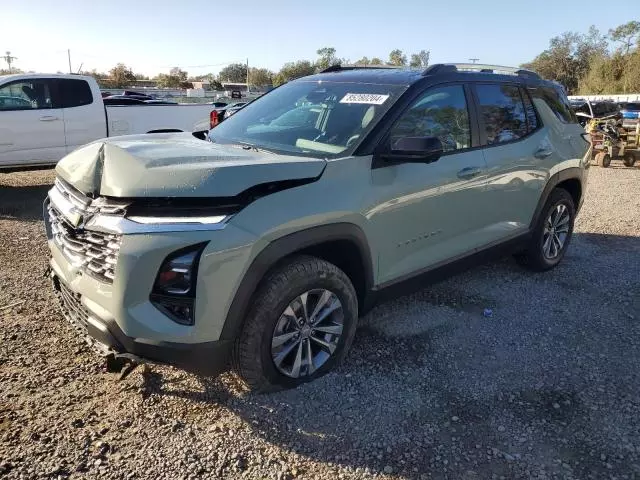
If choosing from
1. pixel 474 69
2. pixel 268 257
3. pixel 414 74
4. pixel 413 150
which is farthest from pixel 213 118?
pixel 268 257

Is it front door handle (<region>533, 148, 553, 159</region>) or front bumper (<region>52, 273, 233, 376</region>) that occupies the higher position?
front door handle (<region>533, 148, 553, 159</region>)

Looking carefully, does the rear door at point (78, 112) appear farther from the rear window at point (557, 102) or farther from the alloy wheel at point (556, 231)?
the alloy wheel at point (556, 231)

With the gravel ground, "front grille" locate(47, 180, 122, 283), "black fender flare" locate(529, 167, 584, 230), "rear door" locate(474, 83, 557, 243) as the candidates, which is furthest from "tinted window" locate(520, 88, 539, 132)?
"front grille" locate(47, 180, 122, 283)

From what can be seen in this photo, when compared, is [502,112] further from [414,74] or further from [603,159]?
[603,159]

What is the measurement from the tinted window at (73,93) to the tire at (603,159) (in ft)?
38.4

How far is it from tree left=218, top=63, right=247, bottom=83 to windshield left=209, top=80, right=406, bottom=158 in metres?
94.5

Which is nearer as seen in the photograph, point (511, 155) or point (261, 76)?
point (511, 155)

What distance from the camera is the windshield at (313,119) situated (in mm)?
3354

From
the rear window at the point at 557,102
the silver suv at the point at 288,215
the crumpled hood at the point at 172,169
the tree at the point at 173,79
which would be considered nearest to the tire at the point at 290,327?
the silver suv at the point at 288,215

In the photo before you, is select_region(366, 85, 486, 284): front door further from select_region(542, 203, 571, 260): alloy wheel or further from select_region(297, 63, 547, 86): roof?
select_region(542, 203, 571, 260): alloy wheel

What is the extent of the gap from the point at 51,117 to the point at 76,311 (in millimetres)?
6827

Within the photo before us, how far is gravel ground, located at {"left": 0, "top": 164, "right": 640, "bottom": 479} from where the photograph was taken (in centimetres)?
259

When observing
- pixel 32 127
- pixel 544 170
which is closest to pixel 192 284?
pixel 544 170

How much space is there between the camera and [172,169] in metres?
2.65
